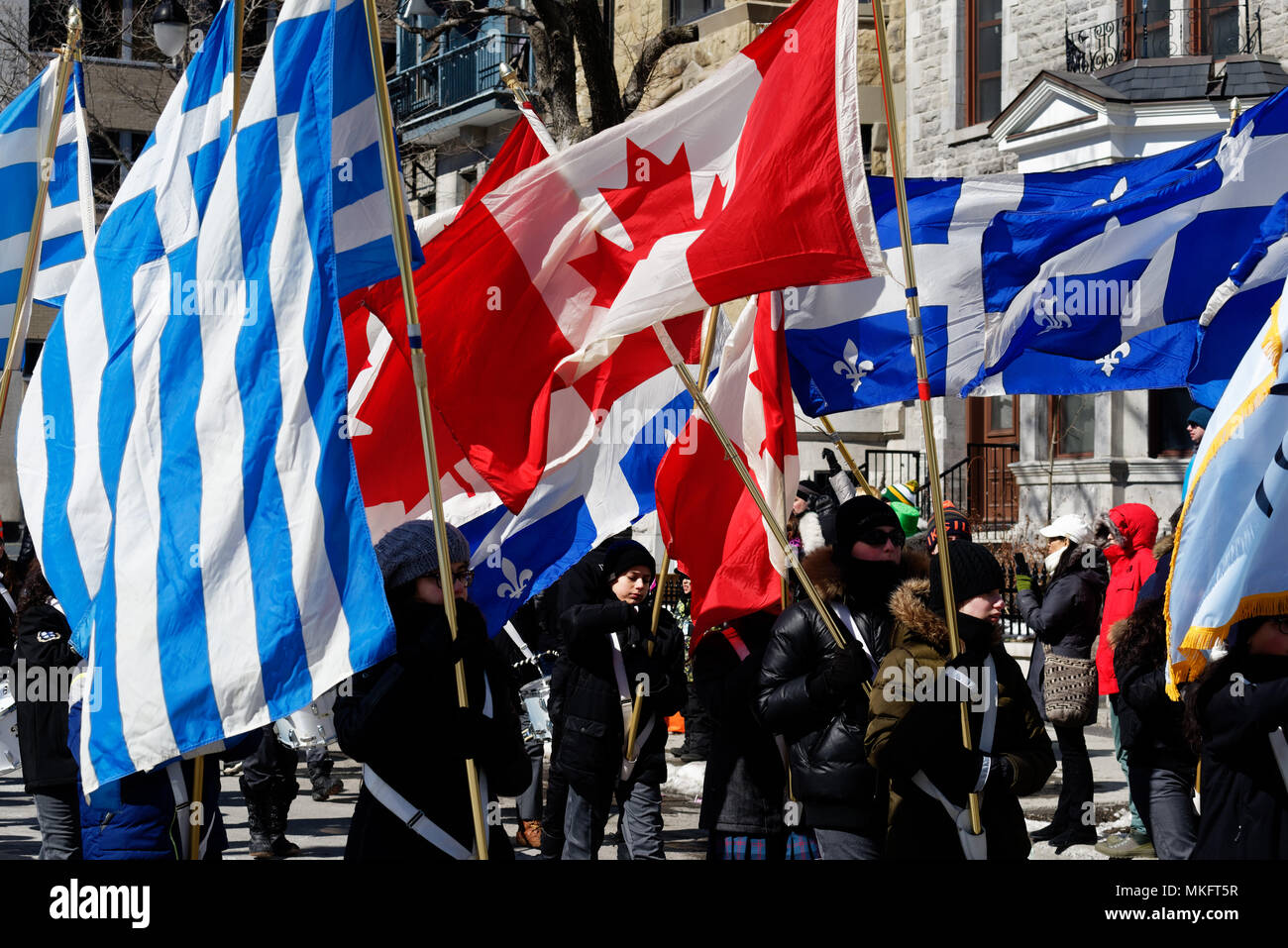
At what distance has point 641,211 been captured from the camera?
7352 millimetres

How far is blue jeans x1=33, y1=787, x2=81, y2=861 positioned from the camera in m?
7.73

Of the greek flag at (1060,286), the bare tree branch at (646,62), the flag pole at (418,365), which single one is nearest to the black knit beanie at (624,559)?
the greek flag at (1060,286)

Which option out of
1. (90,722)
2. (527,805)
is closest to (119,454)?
(90,722)

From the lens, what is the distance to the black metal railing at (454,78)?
29.1 meters

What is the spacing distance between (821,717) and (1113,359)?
269cm

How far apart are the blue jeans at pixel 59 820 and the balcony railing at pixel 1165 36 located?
16583 millimetres

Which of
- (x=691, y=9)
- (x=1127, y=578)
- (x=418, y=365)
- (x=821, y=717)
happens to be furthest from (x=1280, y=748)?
(x=691, y=9)

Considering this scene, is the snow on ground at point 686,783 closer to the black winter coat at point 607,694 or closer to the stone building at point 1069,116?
the black winter coat at point 607,694

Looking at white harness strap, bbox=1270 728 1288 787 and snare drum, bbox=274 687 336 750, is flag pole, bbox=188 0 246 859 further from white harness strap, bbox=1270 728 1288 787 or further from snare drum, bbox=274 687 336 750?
snare drum, bbox=274 687 336 750

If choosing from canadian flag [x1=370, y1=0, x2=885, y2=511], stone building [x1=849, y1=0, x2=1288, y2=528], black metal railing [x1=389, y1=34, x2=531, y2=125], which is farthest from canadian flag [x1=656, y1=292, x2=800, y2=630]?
black metal railing [x1=389, y1=34, x2=531, y2=125]

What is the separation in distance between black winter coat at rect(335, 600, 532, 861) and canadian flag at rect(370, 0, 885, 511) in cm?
181
